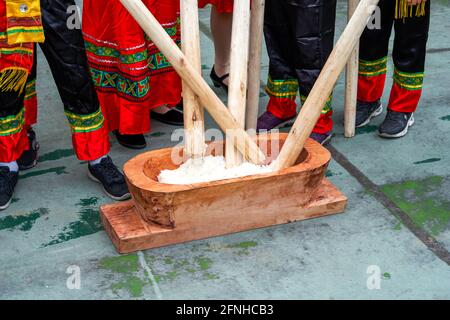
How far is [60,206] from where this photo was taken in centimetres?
295

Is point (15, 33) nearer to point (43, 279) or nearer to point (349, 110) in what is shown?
point (43, 279)

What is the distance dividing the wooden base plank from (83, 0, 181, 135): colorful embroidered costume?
2.08ft

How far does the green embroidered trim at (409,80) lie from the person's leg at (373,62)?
0.11m

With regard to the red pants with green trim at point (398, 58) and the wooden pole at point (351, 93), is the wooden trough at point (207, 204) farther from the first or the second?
the red pants with green trim at point (398, 58)

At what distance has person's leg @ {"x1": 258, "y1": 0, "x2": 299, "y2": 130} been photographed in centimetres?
334

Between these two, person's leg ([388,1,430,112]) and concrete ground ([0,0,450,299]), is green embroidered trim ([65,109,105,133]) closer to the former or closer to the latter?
concrete ground ([0,0,450,299])

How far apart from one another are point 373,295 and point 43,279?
1020mm

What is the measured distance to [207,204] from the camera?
8.66 feet

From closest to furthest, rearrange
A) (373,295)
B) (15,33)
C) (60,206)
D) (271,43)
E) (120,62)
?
(373,295) < (15,33) < (60,206) < (120,62) < (271,43)

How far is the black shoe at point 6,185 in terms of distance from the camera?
294cm

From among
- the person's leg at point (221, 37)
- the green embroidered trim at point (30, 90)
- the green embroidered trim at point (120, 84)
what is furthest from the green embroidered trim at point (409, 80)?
the green embroidered trim at point (30, 90)

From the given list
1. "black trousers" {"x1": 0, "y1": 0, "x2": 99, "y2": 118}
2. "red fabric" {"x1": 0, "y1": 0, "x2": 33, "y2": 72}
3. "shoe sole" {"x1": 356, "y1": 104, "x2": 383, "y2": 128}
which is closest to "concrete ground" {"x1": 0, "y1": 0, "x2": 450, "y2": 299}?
"shoe sole" {"x1": 356, "y1": 104, "x2": 383, "y2": 128}

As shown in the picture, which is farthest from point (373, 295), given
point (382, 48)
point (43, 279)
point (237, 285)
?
point (382, 48)

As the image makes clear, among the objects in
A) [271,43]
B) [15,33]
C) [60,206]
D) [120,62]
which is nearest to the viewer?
[15,33]
